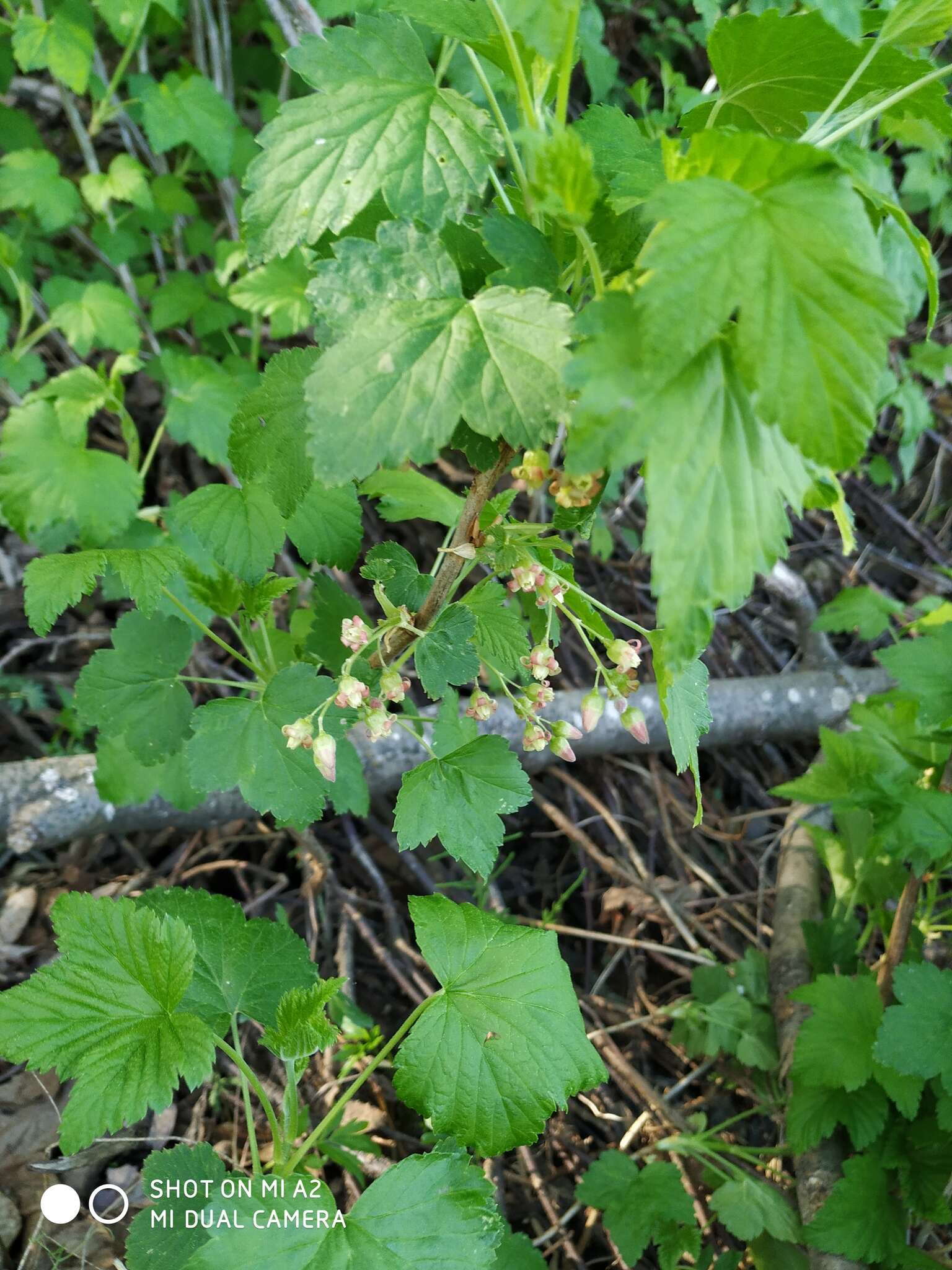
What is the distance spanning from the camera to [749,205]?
0.69m

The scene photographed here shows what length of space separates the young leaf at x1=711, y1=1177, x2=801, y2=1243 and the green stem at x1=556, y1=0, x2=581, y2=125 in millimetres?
1840

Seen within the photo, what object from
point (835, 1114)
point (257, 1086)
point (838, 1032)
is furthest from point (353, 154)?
point (835, 1114)

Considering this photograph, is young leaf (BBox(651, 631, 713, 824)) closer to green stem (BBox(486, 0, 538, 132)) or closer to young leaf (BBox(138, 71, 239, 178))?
green stem (BBox(486, 0, 538, 132))

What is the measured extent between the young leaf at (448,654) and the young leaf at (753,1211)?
130 cm

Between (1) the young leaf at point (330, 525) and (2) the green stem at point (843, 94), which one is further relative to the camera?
(1) the young leaf at point (330, 525)

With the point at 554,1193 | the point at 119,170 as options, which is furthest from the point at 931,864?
the point at 119,170

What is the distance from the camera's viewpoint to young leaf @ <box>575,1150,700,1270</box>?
1622 millimetres

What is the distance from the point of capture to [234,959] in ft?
4.24

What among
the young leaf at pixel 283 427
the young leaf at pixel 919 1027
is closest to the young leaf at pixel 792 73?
the young leaf at pixel 283 427

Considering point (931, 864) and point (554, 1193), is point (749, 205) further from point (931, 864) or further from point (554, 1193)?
point (554, 1193)

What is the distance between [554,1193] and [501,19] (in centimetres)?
199

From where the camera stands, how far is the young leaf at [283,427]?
3.39 ft

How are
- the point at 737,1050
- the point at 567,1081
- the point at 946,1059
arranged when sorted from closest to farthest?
the point at 567,1081 < the point at 946,1059 < the point at 737,1050

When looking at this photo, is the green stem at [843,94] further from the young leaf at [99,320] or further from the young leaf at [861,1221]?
the young leaf at [99,320]
